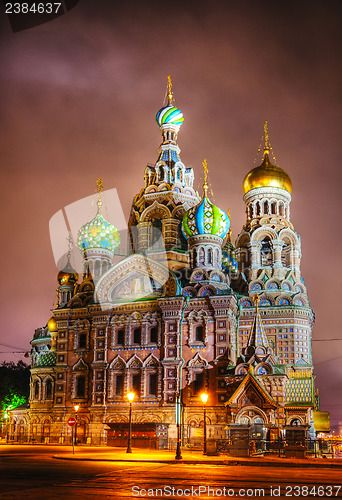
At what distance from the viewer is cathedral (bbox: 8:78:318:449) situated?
3644 cm

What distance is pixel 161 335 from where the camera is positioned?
1581 inches

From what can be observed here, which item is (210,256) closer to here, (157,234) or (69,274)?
(157,234)

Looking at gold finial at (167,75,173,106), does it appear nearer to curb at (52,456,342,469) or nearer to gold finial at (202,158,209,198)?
gold finial at (202,158,209,198)

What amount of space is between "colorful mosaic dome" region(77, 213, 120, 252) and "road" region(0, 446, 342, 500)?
2710 centimetres

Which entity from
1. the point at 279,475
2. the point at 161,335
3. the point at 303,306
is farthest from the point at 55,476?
the point at 303,306

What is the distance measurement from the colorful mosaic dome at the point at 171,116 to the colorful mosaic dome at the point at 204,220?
1091cm

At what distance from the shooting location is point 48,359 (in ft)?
162

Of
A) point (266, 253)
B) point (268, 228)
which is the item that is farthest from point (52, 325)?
point (268, 228)

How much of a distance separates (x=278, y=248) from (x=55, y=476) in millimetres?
31188

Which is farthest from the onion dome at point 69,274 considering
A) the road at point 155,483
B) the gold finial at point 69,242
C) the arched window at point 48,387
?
the road at point 155,483

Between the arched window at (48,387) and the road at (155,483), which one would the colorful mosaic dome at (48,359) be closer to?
the arched window at (48,387)

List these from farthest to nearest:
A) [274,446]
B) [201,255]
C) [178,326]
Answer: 1. [201,255]
2. [178,326]
3. [274,446]

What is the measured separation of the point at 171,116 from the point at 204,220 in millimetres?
13099

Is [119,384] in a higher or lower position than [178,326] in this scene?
lower
